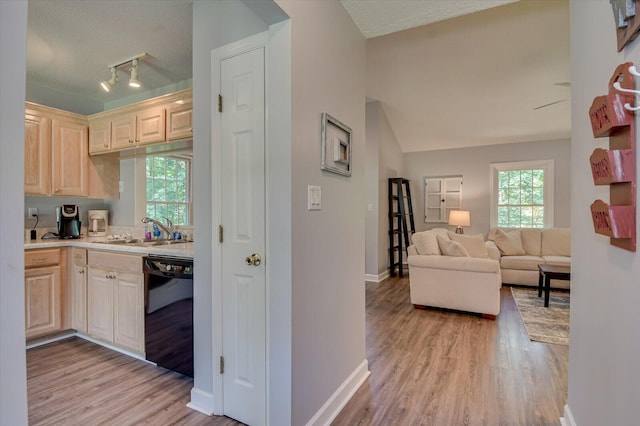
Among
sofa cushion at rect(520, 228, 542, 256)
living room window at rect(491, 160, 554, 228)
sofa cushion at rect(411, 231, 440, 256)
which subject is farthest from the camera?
living room window at rect(491, 160, 554, 228)

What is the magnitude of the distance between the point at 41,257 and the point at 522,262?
5826 millimetres

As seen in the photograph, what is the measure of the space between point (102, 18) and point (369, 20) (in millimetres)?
1860

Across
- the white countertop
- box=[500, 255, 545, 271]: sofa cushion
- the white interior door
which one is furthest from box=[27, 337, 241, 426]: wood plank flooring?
box=[500, 255, 545, 271]: sofa cushion

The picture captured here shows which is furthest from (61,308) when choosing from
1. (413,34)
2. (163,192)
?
(413,34)

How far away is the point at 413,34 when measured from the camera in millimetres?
3281

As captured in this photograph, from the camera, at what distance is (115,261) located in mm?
2459

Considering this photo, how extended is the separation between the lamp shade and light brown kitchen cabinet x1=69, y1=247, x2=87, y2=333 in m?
5.74

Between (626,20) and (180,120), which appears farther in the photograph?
(180,120)

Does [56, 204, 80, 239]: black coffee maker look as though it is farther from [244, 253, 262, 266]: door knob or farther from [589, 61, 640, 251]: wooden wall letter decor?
[589, 61, 640, 251]: wooden wall letter decor

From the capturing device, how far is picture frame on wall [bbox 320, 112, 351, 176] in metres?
1.65

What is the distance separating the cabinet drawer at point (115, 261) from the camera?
91.0 inches

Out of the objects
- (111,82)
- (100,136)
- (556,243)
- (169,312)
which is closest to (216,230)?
(169,312)

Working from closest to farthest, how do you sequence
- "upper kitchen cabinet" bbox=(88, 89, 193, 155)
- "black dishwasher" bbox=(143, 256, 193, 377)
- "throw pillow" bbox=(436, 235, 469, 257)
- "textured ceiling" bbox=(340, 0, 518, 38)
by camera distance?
"textured ceiling" bbox=(340, 0, 518, 38) < "black dishwasher" bbox=(143, 256, 193, 377) < "upper kitchen cabinet" bbox=(88, 89, 193, 155) < "throw pillow" bbox=(436, 235, 469, 257)

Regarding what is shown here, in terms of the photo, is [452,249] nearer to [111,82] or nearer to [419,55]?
[419,55]
